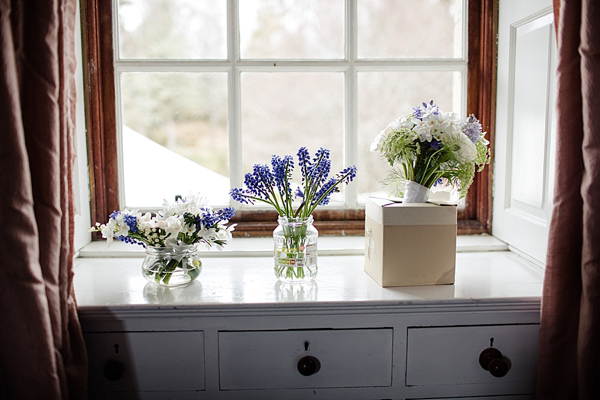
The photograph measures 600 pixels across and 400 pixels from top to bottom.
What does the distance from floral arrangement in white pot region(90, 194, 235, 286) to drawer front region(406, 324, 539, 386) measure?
2.04 ft

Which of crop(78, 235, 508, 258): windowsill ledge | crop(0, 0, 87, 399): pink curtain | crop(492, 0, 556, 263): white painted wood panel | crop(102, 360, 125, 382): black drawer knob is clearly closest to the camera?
crop(0, 0, 87, 399): pink curtain

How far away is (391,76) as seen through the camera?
1.95 metres

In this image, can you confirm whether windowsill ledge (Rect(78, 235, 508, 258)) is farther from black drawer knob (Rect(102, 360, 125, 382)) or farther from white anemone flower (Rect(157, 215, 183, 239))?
black drawer knob (Rect(102, 360, 125, 382))

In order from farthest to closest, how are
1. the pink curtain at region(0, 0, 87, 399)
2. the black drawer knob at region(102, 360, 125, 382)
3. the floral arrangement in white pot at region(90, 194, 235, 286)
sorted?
1. the floral arrangement in white pot at region(90, 194, 235, 286)
2. the black drawer knob at region(102, 360, 125, 382)
3. the pink curtain at region(0, 0, 87, 399)

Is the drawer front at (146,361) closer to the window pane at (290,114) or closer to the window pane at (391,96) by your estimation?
the window pane at (290,114)

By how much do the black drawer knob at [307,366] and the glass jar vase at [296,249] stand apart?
0.23 meters

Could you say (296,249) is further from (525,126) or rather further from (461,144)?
(525,126)

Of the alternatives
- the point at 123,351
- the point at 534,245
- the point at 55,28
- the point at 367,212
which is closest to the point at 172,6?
the point at 55,28

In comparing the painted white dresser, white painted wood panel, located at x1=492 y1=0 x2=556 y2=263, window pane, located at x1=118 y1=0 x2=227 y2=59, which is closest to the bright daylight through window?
window pane, located at x1=118 y1=0 x2=227 y2=59

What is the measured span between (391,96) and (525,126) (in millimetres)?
465

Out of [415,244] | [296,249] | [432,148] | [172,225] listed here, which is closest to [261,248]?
A: [296,249]

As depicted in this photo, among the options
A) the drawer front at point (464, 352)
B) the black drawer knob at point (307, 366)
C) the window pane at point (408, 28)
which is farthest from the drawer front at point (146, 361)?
the window pane at point (408, 28)

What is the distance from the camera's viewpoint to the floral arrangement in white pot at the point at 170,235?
148 centimetres

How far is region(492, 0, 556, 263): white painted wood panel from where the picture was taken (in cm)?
160
